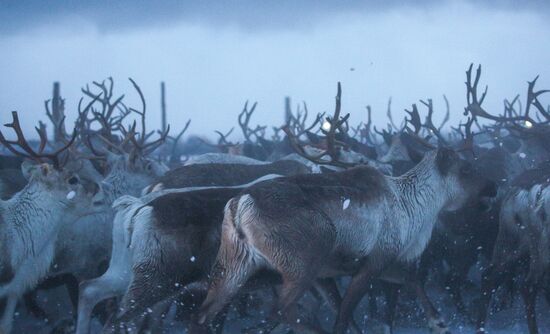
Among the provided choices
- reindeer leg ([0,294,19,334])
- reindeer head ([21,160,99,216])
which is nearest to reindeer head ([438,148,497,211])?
reindeer head ([21,160,99,216])

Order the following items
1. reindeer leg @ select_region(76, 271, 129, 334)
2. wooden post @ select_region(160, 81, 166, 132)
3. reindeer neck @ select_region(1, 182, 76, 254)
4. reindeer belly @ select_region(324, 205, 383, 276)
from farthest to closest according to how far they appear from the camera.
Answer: wooden post @ select_region(160, 81, 166, 132), reindeer neck @ select_region(1, 182, 76, 254), reindeer leg @ select_region(76, 271, 129, 334), reindeer belly @ select_region(324, 205, 383, 276)

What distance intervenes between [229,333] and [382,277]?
1546mm

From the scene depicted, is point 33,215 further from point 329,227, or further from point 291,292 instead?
point 329,227

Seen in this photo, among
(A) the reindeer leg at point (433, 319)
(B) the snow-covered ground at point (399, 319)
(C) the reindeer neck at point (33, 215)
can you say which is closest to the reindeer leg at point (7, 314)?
(C) the reindeer neck at point (33, 215)

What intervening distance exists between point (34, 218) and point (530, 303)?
13.0 feet

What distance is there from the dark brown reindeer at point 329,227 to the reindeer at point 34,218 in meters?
1.69

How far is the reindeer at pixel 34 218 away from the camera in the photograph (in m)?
5.58

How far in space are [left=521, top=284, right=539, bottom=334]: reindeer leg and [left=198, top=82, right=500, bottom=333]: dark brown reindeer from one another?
89 centimetres

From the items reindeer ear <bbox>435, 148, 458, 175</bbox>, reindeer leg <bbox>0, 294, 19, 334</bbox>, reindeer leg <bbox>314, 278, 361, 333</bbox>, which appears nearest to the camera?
reindeer leg <bbox>0, 294, 19, 334</bbox>

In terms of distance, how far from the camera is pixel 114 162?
8055 millimetres

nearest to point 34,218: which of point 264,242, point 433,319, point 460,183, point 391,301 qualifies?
point 264,242

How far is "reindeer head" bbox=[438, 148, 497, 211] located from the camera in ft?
20.8

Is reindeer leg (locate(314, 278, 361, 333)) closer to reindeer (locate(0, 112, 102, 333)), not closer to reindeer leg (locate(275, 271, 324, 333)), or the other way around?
reindeer leg (locate(275, 271, 324, 333))

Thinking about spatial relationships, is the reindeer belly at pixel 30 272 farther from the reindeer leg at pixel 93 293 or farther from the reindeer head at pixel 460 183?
the reindeer head at pixel 460 183
